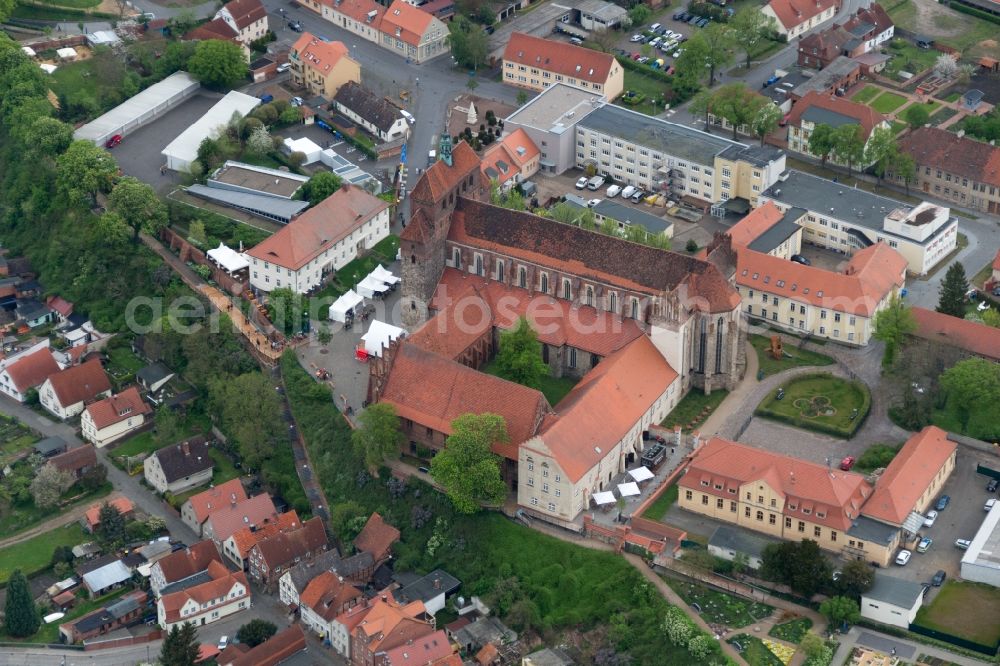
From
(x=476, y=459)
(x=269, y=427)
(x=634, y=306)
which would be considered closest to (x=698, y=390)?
(x=634, y=306)

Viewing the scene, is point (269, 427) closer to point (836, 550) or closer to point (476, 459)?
point (476, 459)

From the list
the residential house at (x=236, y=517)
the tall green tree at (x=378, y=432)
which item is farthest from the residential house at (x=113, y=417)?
the tall green tree at (x=378, y=432)

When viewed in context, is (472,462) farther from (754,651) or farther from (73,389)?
(73,389)

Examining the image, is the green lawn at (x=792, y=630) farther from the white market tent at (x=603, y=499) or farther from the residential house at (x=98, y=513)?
the residential house at (x=98, y=513)

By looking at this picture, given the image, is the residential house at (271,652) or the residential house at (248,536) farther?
the residential house at (248,536)

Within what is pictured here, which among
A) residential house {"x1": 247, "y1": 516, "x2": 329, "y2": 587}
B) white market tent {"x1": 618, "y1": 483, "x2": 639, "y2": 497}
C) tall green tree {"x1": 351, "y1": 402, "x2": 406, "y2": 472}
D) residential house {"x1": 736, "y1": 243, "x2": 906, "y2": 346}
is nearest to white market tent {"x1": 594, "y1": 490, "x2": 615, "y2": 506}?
white market tent {"x1": 618, "y1": 483, "x2": 639, "y2": 497}

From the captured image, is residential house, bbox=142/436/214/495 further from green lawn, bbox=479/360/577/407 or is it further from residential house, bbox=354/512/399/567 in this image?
green lawn, bbox=479/360/577/407
